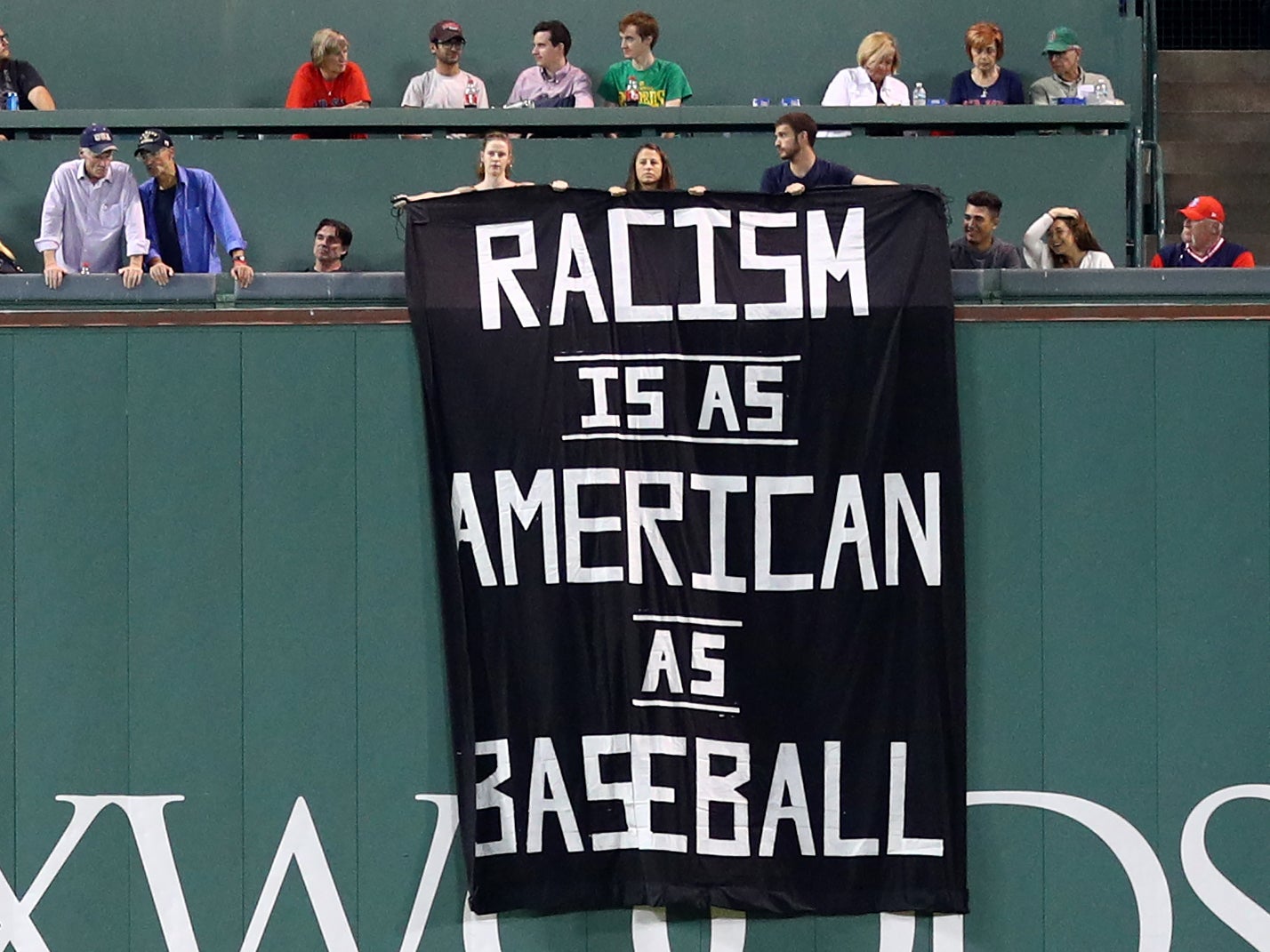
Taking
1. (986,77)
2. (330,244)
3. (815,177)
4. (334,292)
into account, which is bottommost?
(334,292)

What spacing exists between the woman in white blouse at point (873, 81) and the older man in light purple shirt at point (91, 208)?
471 cm

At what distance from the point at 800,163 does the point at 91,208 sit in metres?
3.72

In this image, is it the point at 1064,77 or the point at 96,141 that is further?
the point at 1064,77

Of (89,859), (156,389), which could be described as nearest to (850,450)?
(156,389)

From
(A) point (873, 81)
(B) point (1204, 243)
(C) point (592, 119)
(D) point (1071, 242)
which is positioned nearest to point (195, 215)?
(C) point (592, 119)

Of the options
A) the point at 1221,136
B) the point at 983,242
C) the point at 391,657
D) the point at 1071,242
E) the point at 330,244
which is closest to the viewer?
the point at 391,657

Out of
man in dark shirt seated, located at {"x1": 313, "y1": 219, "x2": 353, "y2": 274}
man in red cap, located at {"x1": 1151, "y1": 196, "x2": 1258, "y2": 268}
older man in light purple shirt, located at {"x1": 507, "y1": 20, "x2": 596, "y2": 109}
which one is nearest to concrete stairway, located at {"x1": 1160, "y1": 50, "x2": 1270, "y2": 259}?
man in red cap, located at {"x1": 1151, "y1": 196, "x2": 1258, "y2": 268}

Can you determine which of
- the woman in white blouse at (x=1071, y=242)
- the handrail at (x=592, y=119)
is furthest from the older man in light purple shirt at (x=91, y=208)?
the woman in white blouse at (x=1071, y=242)

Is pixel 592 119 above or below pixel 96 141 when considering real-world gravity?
above

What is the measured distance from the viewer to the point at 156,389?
7.25 meters

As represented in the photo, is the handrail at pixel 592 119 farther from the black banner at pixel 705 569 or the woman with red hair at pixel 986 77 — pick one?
the black banner at pixel 705 569

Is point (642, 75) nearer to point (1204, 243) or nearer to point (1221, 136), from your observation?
point (1204, 243)

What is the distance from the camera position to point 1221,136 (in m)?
13.3

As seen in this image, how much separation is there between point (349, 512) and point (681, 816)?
1834 millimetres
